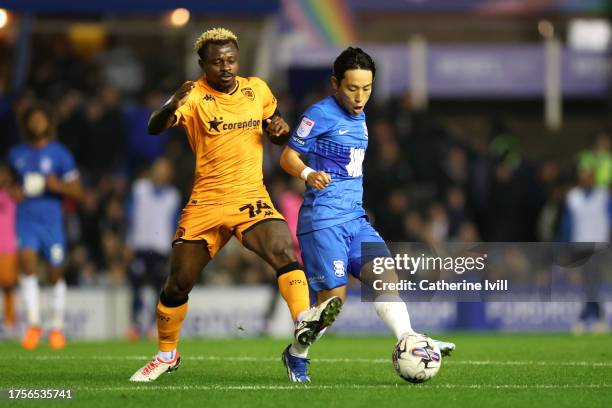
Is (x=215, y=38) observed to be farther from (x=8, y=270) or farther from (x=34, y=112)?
(x=8, y=270)

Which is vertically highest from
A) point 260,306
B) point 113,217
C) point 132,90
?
point 132,90

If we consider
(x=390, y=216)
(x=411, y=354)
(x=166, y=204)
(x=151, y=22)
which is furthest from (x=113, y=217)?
(x=411, y=354)

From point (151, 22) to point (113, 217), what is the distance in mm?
5727

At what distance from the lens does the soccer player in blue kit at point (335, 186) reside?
933 centimetres

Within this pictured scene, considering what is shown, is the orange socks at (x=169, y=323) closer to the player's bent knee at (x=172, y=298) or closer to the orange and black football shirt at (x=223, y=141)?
the player's bent knee at (x=172, y=298)

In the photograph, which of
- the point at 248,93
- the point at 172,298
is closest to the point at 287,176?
the point at 248,93

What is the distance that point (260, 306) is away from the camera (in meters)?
18.1

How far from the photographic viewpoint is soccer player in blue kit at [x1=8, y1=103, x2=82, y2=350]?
1417cm

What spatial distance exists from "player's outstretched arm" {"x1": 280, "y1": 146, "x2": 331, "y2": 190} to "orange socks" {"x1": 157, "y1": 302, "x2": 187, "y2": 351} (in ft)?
4.07

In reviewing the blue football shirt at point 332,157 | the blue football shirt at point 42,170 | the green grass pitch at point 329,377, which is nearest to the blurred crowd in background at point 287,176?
the blue football shirt at point 42,170

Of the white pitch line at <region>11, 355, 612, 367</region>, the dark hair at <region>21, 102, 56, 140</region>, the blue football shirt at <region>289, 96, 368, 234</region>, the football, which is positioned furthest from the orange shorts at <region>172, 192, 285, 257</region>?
the dark hair at <region>21, 102, 56, 140</region>

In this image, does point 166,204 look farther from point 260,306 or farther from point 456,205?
point 456,205

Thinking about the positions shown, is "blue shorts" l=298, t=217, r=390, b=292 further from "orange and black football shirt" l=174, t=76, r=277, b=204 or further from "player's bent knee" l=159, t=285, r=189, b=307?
"player's bent knee" l=159, t=285, r=189, b=307

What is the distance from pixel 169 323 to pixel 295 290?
100cm
